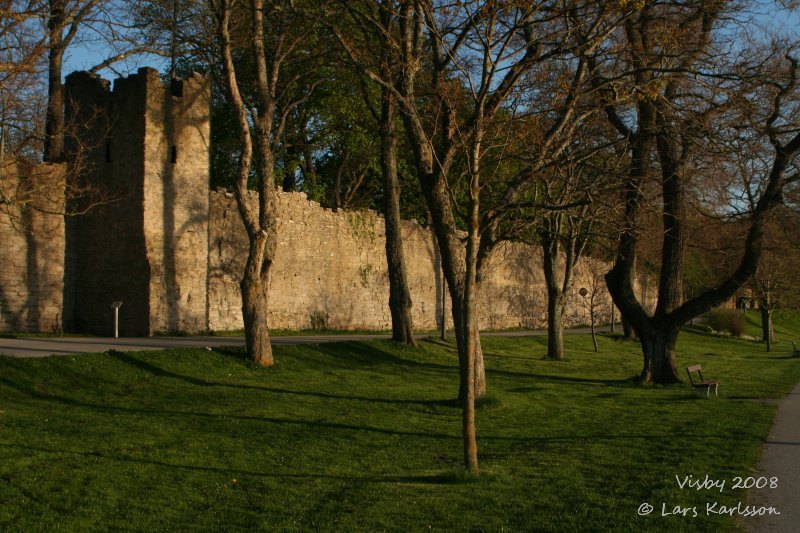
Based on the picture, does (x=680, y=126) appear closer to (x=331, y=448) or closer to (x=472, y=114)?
(x=472, y=114)

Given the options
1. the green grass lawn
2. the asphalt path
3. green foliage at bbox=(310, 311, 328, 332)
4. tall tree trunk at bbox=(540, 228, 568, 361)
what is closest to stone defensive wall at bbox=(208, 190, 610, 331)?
green foliage at bbox=(310, 311, 328, 332)

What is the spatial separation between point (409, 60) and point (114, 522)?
7.14 meters

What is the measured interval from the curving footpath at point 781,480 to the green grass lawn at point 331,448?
0.21m

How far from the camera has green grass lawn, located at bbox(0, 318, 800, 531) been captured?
703 centimetres

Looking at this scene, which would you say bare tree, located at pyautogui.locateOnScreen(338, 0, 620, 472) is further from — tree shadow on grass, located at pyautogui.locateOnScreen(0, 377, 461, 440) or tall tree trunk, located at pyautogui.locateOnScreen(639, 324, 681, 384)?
tall tree trunk, located at pyautogui.locateOnScreen(639, 324, 681, 384)

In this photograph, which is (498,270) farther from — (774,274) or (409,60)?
(409,60)

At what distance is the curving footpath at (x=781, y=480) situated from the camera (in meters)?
6.65

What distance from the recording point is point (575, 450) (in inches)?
400

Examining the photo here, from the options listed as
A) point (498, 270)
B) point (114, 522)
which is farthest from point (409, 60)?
point (498, 270)

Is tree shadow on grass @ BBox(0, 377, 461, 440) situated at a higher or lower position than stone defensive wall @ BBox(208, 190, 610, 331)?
lower

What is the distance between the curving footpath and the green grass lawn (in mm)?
215

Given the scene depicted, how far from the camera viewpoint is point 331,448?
32.7 feet

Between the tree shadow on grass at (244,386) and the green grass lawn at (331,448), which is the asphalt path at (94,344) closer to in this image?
the tree shadow on grass at (244,386)

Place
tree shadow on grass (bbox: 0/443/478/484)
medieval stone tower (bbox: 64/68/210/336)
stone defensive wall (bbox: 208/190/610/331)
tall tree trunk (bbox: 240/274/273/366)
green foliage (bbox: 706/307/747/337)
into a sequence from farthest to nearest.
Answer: green foliage (bbox: 706/307/747/337) → stone defensive wall (bbox: 208/190/610/331) → medieval stone tower (bbox: 64/68/210/336) → tall tree trunk (bbox: 240/274/273/366) → tree shadow on grass (bbox: 0/443/478/484)
